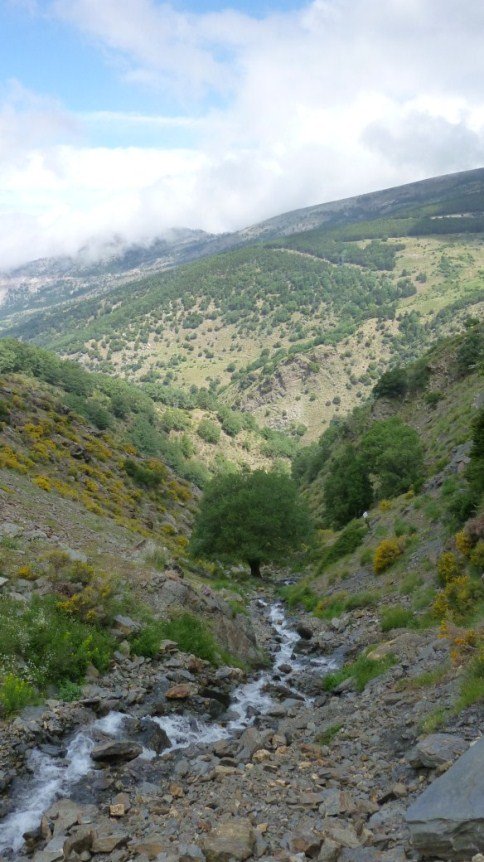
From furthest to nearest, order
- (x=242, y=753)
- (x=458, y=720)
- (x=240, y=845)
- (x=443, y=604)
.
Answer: (x=443, y=604)
(x=242, y=753)
(x=458, y=720)
(x=240, y=845)

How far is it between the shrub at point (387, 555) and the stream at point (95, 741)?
9020mm

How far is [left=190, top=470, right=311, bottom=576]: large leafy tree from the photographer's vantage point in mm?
43062

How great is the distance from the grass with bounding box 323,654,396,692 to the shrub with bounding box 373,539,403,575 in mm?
10818

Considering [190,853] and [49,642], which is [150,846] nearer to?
[190,853]

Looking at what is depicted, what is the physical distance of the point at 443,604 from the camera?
19.9 m

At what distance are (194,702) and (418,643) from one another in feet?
24.7

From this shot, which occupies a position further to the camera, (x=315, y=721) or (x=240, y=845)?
(x=315, y=721)

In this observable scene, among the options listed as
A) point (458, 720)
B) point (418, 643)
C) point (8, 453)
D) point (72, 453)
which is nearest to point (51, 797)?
point (458, 720)

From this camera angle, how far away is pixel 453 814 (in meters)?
7.46

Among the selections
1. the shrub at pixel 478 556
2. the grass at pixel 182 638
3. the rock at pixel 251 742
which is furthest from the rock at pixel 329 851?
the shrub at pixel 478 556

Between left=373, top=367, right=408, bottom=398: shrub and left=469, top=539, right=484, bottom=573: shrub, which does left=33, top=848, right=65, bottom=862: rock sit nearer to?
left=469, top=539, right=484, bottom=573: shrub

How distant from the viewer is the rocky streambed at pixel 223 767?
9164 millimetres

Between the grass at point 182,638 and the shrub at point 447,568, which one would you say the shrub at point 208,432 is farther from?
the grass at point 182,638

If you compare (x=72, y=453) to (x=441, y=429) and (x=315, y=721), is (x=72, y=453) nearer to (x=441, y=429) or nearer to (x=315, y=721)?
(x=441, y=429)
